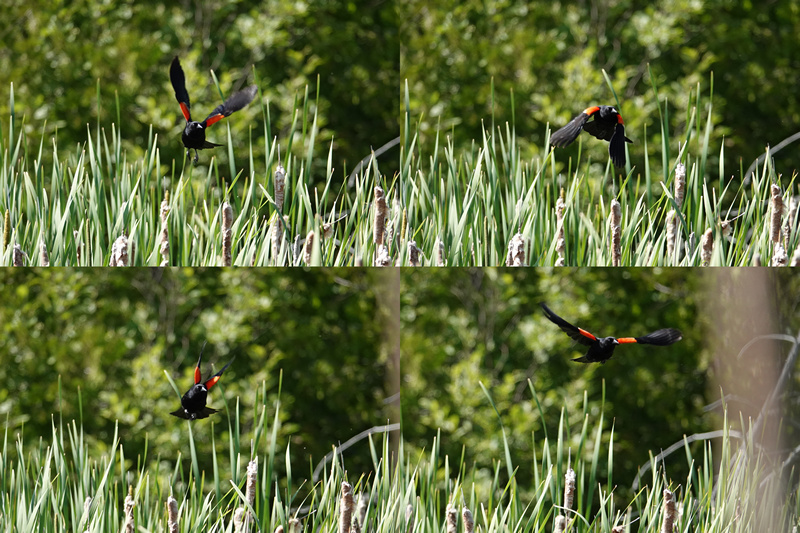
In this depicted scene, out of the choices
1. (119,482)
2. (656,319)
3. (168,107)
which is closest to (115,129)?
(168,107)

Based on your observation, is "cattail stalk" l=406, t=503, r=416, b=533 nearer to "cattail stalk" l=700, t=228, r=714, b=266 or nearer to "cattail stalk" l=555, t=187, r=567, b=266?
"cattail stalk" l=555, t=187, r=567, b=266

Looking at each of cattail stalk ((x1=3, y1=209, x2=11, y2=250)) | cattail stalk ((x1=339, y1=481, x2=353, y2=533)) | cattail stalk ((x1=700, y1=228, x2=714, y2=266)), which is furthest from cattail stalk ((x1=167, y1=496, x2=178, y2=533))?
cattail stalk ((x1=700, y1=228, x2=714, y2=266))

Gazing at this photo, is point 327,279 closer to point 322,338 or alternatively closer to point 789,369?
point 322,338

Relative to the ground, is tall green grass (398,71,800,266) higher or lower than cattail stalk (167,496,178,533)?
higher

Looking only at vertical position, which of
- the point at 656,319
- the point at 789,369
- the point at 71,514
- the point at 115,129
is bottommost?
the point at 71,514

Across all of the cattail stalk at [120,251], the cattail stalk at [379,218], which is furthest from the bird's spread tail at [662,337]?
the cattail stalk at [120,251]
